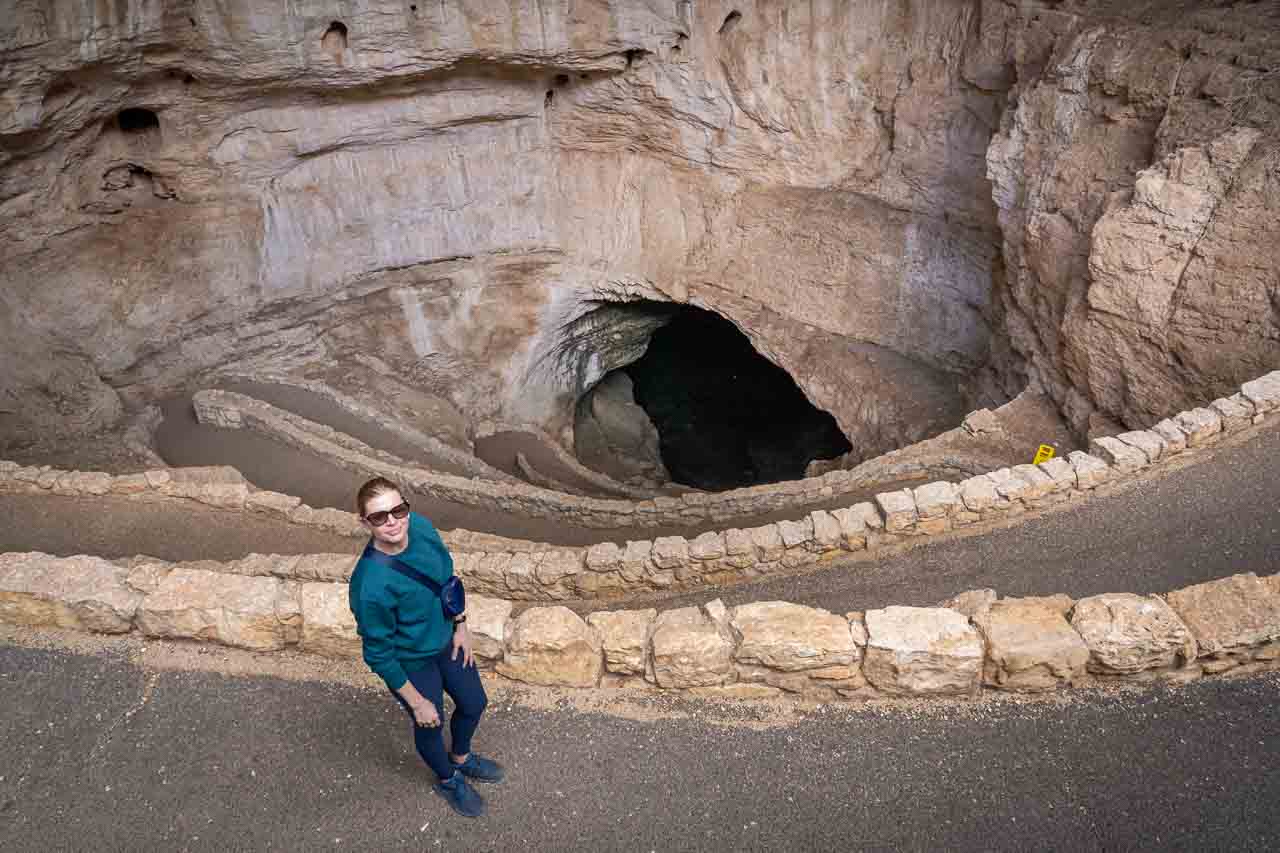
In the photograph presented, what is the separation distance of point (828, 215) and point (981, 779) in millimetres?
10066

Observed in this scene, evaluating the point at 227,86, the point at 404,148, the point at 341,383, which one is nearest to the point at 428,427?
the point at 341,383

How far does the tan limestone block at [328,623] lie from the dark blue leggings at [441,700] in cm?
94

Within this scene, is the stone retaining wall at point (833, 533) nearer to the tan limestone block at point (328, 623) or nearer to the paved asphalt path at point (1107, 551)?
the paved asphalt path at point (1107, 551)

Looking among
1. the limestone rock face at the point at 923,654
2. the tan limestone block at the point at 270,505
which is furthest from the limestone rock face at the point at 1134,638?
the tan limestone block at the point at 270,505

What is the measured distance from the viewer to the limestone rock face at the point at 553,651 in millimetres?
4039

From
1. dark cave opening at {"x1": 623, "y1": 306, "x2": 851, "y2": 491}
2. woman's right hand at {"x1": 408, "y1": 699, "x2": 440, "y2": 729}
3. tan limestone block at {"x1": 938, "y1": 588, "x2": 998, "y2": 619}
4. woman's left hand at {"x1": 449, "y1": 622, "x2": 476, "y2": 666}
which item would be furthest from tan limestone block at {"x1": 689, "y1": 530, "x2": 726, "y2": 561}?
dark cave opening at {"x1": 623, "y1": 306, "x2": 851, "y2": 491}

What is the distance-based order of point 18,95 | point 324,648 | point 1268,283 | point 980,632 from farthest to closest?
1. point 18,95
2. point 1268,283
3. point 324,648
4. point 980,632

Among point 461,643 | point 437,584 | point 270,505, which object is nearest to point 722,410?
point 270,505

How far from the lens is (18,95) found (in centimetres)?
866

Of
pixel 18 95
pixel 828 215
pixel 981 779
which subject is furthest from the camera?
pixel 828 215

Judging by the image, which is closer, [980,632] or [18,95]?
[980,632]

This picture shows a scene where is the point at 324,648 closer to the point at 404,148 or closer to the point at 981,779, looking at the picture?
the point at 981,779

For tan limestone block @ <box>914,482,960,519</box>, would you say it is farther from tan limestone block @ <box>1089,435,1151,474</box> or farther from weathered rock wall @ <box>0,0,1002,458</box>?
weathered rock wall @ <box>0,0,1002,458</box>

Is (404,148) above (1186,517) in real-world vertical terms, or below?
above
